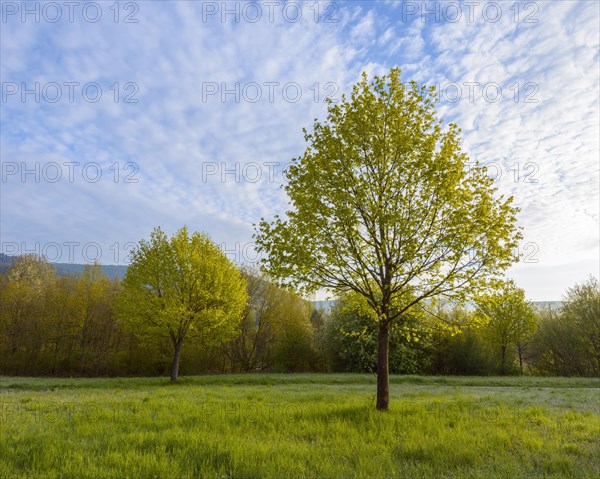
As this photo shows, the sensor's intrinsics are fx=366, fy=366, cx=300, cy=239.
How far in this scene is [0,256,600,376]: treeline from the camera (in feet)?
141

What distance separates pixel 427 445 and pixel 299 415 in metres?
3.91

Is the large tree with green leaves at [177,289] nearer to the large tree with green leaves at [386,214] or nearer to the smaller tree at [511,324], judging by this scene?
the large tree with green leaves at [386,214]

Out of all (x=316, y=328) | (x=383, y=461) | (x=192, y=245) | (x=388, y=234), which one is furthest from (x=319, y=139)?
(x=316, y=328)

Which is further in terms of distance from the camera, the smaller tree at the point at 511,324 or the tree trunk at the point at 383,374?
the smaller tree at the point at 511,324

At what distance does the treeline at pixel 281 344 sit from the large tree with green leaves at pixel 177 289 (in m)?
17.2

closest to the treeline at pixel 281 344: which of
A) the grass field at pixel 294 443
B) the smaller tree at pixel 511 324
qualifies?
the smaller tree at pixel 511 324

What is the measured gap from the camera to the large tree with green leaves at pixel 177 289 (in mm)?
26641

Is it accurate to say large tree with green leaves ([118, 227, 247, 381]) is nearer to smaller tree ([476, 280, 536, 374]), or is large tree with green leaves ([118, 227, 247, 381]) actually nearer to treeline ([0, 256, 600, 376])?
treeline ([0, 256, 600, 376])

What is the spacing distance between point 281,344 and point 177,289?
23.3 metres

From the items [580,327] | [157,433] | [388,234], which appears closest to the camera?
[157,433]

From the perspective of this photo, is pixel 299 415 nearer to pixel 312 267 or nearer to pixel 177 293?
pixel 312 267

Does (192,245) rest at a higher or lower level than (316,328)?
higher

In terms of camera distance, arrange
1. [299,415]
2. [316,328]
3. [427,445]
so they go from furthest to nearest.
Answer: [316,328], [299,415], [427,445]

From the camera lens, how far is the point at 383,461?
6.23m
